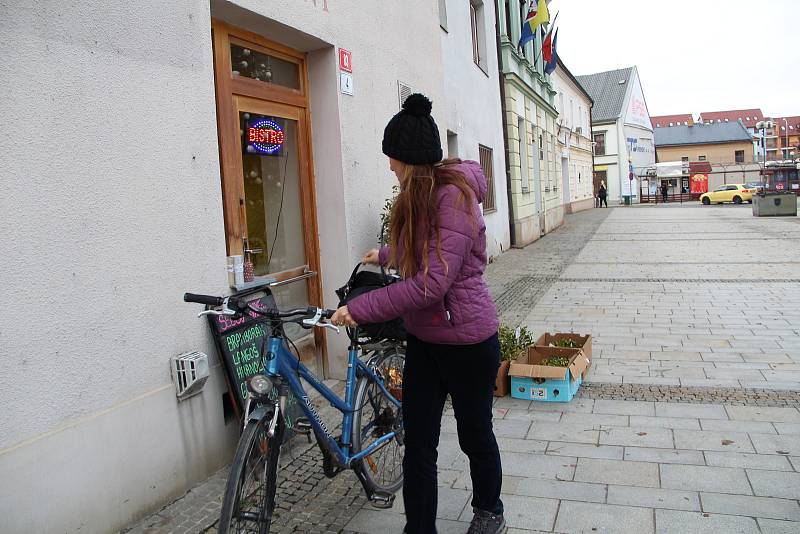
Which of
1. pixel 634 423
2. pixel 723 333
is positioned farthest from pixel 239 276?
pixel 723 333

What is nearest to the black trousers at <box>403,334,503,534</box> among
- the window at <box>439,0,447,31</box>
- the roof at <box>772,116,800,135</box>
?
the window at <box>439,0,447,31</box>

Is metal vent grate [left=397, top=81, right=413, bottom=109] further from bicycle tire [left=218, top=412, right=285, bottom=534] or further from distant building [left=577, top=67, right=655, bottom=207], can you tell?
distant building [left=577, top=67, right=655, bottom=207]

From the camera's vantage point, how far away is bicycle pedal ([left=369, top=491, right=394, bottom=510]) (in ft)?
11.1

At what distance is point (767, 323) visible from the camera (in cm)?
757

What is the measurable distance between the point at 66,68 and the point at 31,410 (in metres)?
1.57

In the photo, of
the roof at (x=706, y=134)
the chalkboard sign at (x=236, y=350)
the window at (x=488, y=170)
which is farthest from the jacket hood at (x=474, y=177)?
the roof at (x=706, y=134)

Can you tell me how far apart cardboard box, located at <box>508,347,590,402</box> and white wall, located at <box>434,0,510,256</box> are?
6.10m

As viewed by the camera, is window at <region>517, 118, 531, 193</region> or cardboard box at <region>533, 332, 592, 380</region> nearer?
cardboard box at <region>533, 332, 592, 380</region>

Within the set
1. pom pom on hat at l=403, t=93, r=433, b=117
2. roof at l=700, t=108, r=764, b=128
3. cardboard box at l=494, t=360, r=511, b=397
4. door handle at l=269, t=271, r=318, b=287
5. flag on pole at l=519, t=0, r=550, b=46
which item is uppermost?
roof at l=700, t=108, r=764, b=128

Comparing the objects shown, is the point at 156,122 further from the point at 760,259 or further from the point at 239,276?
the point at 760,259

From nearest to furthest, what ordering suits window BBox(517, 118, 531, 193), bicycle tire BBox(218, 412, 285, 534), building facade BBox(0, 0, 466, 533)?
bicycle tire BBox(218, 412, 285, 534), building facade BBox(0, 0, 466, 533), window BBox(517, 118, 531, 193)

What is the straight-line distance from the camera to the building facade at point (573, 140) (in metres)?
32.8

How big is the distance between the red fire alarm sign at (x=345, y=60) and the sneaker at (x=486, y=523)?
4.00m

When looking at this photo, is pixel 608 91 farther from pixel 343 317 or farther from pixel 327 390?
pixel 343 317
